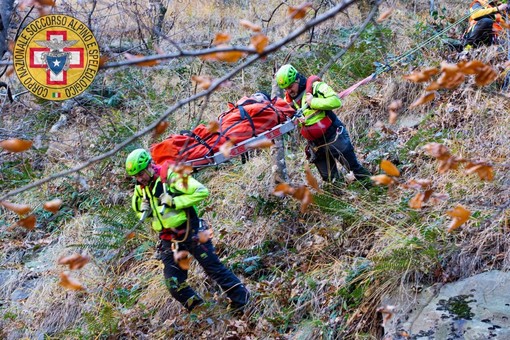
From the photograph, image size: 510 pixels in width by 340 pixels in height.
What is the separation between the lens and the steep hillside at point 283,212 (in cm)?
550

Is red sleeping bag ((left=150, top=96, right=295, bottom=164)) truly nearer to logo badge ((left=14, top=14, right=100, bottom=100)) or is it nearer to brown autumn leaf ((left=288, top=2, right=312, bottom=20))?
logo badge ((left=14, top=14, right=100, bottom=100))

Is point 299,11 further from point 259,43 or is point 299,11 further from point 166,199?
point 166,199

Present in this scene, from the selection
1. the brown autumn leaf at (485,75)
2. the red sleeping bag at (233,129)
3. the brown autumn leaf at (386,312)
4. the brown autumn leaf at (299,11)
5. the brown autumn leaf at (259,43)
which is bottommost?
the brown autumn leaf at (386,312)

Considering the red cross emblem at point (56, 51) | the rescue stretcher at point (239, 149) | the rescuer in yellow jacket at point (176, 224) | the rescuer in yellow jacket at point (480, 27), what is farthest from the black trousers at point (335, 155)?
the red cross emblem at point (56, 51)

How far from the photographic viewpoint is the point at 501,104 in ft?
24.0

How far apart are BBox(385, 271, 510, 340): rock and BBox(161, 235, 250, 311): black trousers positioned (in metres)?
1.66

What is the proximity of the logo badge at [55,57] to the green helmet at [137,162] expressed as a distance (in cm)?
130

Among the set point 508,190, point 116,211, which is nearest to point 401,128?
point 508,190

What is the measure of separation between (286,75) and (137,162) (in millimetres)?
1984

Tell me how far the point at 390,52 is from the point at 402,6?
8.11 feet

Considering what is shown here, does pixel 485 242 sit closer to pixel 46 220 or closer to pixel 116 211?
pixel 116 211

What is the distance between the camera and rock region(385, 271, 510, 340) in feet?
14.8

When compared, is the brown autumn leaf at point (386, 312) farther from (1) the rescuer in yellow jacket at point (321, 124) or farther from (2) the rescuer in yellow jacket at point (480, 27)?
(2) the rescuer in yellow jacket at point (480, 27)

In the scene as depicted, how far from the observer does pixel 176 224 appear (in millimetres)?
5727
